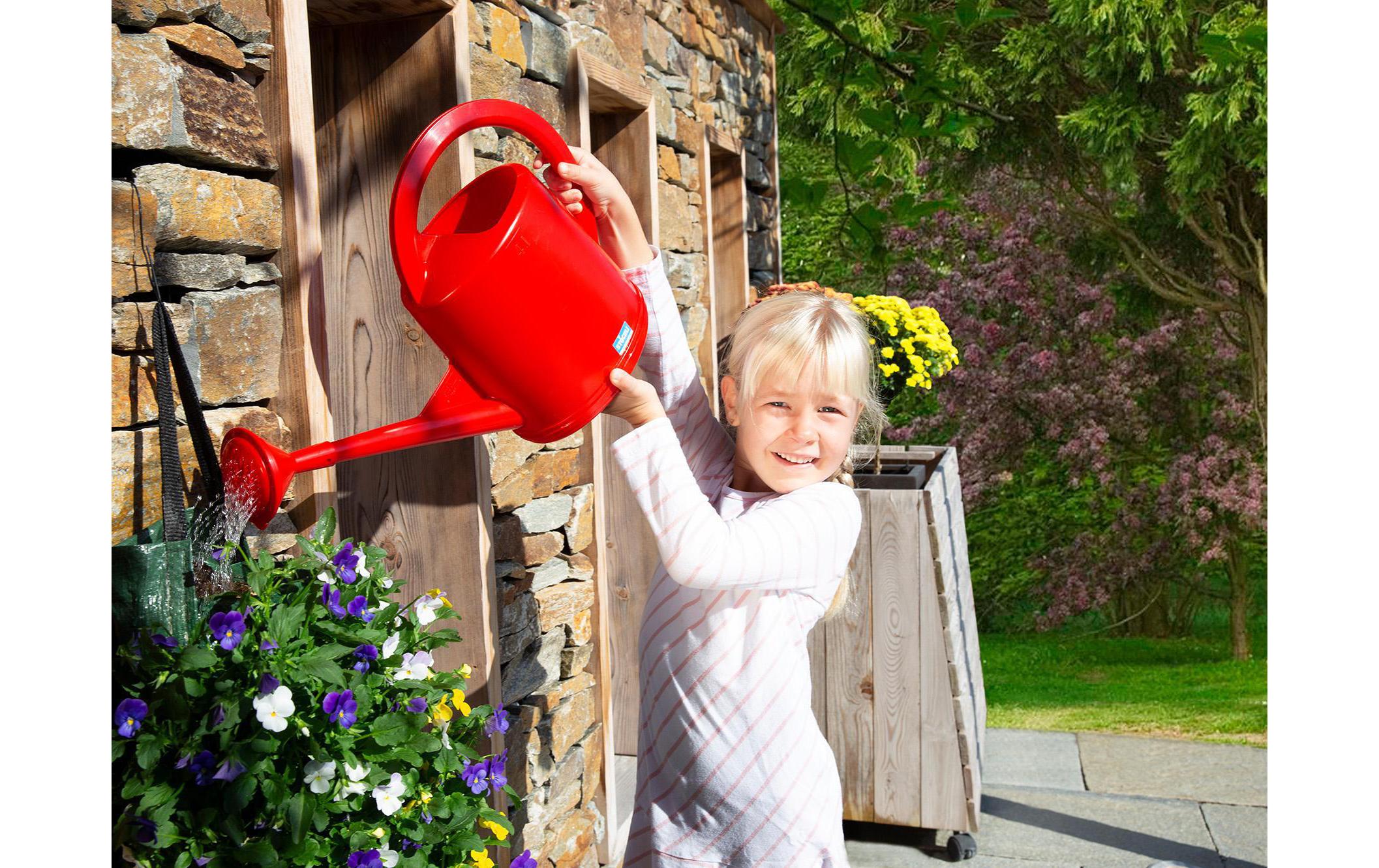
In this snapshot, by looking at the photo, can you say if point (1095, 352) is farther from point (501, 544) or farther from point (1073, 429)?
point (501, 544)

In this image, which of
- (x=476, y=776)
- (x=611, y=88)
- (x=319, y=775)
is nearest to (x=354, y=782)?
(x=319, y=775)

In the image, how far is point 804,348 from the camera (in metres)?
1.51

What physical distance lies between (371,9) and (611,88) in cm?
78

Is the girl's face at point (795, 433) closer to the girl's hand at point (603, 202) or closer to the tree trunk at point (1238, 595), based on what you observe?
the girl's hand at point (603, 202)

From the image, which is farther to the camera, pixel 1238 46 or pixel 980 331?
pixel 980 331

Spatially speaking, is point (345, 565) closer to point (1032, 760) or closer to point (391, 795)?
point (391, 795)

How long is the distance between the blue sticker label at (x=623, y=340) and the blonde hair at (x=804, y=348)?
202mm

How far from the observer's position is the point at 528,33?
211cm

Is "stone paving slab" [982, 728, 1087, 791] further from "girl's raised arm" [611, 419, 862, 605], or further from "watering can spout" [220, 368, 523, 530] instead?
"watering can spout" [220, 368, 523, 530]

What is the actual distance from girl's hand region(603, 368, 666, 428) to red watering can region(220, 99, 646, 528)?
0.01 metres

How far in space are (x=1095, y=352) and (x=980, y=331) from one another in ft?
2.50

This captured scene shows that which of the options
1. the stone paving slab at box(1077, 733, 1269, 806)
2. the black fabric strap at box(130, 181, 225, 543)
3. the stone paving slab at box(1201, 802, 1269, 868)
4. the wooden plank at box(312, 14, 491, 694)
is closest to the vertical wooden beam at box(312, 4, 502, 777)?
the wooden plank at box(312, 14, 491, 694)

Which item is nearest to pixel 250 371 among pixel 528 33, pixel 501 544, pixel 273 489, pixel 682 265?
pixel 273 489
